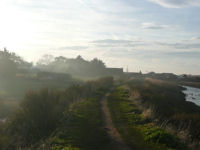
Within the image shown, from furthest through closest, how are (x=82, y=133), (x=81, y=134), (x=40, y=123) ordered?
(x=40, y=123)
(x=82, y=133)
(x=81, y=134)

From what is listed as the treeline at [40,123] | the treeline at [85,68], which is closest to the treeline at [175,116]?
the treeline at [40,123]

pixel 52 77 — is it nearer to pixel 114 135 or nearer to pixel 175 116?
pixel 175 116

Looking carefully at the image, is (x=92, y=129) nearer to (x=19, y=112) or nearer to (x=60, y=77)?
(x=19, y=112)

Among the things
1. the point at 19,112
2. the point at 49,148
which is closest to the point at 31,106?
the point at 19,112

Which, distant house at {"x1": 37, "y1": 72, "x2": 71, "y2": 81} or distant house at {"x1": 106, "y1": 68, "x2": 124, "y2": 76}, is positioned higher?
distant house at {"x1": 106, "y1": 68, "x2": 124, "y2": 76}

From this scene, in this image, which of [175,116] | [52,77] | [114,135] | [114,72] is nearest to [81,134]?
[114,135]

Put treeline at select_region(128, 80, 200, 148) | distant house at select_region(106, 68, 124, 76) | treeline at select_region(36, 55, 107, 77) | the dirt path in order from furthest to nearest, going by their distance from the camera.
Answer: distant house at select_region(106, 68, 124, 76), treeline at select_region(36, 55, 107, 77), treeline at select_region(128, 80, 200, 148), the dirt path

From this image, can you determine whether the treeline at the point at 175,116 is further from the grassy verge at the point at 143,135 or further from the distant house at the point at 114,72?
the distant house at the point at 114,72

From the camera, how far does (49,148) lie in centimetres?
921

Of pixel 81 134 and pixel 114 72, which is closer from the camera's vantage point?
pixel 81 134

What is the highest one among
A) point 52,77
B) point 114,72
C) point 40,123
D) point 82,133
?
point 114,72

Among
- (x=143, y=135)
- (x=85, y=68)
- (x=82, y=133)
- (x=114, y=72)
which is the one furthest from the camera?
(x=114, y=72)

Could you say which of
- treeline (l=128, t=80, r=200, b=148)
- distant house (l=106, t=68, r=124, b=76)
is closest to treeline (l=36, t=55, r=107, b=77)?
distant house (l=106, t=68, r=124, b=76)

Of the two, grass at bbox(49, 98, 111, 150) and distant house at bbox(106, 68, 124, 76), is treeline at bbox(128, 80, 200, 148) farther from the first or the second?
distant house at bbox(106, 68, 124, 76)
